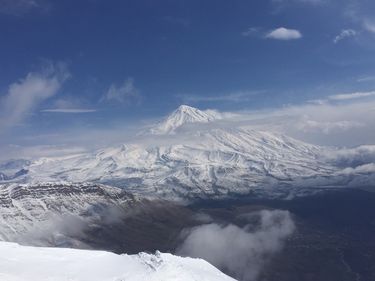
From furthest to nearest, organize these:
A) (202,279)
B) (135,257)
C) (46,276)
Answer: (135,257)
(202,279)
(46,276)

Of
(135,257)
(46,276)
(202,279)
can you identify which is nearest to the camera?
(46,276)

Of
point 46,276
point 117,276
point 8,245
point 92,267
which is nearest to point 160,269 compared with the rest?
point 117,276

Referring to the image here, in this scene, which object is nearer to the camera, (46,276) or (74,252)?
(46,276)

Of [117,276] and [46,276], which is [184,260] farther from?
[46,276]

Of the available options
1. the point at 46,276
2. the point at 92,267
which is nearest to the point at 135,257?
the point at 92,267

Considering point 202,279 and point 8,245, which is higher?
point 8,245

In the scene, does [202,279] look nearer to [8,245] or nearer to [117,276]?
[117,276]
